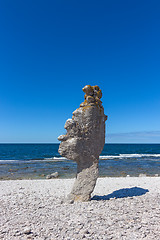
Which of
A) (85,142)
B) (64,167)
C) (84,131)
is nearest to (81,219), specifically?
(85,142)

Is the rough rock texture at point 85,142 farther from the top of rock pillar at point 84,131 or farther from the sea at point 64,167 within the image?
the sea at point 64,167

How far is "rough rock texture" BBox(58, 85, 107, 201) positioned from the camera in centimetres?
802

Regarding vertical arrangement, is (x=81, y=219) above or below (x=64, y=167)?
above

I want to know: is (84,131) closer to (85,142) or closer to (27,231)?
(85,142)

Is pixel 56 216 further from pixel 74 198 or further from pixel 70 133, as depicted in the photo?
pixel 70 133

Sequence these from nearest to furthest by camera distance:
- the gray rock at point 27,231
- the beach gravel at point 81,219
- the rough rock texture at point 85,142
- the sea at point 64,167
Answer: the beach gravel at point 81,219 < the gray rock at point 27,231 < the rough rock texture at point 85,142 < the sea at point 64,167

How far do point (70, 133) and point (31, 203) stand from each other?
3.64 m

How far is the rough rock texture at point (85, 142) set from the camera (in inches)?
316

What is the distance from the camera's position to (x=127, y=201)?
7727 mm

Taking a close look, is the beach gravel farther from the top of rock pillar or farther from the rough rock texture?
the top of rock pillar

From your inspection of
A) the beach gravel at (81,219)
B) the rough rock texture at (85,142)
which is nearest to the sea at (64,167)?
the rough rock texture at (85,142)

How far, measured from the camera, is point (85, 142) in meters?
8.16

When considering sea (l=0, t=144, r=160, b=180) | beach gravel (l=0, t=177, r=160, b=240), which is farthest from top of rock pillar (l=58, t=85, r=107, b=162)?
sea (l=0, t=144, r=160, b=180)

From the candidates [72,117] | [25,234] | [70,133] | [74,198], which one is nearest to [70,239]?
[25,234]
